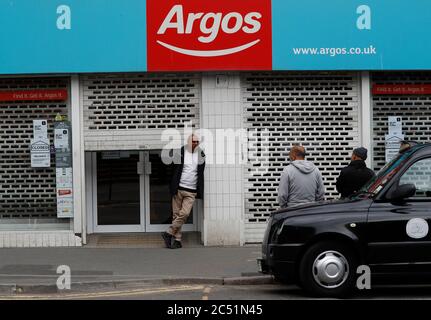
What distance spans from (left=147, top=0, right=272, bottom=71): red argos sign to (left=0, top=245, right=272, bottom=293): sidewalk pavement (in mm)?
3030

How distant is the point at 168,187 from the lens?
44.7 feet

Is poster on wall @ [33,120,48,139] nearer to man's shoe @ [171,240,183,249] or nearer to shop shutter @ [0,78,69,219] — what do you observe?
shop shutter @ [0,78,69,219]

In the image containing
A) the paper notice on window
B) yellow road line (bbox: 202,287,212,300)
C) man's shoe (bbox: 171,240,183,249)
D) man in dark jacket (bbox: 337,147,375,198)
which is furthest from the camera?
the paper notice on window

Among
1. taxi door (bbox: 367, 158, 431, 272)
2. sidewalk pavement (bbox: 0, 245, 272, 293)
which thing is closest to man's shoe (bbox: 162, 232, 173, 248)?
sidewalk pavement (bbox: 0, 245, 272, 293)

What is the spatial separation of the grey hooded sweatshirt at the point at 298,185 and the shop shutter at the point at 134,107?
3126 millimetres

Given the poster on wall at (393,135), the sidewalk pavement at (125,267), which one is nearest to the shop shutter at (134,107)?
the sidewalk pavement at (125,267)

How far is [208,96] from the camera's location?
12.8 m

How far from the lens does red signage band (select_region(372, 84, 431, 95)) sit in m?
13.1

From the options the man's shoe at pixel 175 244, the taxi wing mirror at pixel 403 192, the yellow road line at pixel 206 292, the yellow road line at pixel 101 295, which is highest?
the taxi wing mirror at pixel 403 192

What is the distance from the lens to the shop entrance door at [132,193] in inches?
534

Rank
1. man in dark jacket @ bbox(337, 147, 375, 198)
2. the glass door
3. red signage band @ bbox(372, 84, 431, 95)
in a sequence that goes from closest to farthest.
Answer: man in dark jacket @ bbox(337, 147, 375, 198) < red signage band @ bbox(372, 84, 431, 95) < the glass door

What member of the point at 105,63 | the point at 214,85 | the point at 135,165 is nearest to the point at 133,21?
the point at 105,63

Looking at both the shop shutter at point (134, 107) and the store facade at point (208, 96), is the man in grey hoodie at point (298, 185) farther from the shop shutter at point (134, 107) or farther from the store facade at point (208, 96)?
the shop shutter at point (134, 107)

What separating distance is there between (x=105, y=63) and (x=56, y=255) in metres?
3.19
